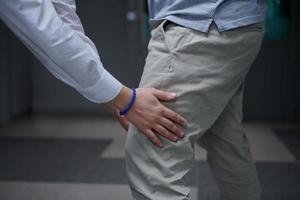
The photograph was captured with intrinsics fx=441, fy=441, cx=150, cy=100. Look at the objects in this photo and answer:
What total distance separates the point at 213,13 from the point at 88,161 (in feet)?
5.86

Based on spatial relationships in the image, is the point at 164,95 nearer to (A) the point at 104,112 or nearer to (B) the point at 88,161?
(B) the point at 88,161

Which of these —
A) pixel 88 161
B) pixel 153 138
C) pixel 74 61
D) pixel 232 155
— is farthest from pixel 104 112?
pixel 74 61

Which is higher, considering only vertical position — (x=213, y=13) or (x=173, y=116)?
(x=213, y=13)

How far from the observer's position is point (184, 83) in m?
0.89

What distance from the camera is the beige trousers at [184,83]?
89 cm

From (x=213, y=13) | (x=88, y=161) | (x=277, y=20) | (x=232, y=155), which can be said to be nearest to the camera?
(x=213, y=13)

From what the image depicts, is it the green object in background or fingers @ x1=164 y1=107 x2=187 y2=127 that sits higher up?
fingers @ x1=164 y1=107 x2=187 y2=127

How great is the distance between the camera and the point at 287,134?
326cm

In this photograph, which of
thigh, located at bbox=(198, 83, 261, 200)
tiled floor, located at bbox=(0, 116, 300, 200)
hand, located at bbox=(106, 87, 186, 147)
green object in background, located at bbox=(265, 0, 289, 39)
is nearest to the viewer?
hand, located at bbox=(106, 87, 186, 147)

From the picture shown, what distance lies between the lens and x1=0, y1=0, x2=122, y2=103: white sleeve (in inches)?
29.4

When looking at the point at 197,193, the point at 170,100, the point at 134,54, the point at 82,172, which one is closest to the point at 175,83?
the point at 170,100

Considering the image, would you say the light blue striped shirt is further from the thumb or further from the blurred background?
the blurred background

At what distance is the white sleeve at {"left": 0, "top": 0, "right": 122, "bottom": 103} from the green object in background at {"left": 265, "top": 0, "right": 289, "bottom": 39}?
128 inches

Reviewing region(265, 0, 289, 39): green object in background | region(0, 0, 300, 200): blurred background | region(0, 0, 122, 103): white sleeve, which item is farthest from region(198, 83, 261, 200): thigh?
region(265, 0, 289, 39): green object in background
